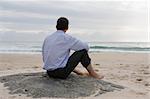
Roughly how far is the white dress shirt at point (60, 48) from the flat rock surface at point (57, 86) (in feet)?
1.14

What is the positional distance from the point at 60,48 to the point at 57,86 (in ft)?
2.45

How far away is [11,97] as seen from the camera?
6137mm

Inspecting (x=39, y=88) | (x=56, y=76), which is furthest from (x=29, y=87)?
(x=56, y=76)

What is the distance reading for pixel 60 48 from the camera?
6.73 m

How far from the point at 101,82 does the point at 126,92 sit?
2.09ft

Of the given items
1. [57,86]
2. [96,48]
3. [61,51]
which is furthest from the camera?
[96,48]

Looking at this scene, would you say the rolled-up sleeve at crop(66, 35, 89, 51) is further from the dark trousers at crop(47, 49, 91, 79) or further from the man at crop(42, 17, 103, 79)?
the dark trousers at crop(47, 49, 91, 79)

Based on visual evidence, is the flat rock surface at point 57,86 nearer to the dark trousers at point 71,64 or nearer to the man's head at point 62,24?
the dark trousers at point 71,64

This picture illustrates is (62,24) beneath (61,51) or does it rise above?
above

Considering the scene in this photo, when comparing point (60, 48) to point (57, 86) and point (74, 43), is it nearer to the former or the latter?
point (74, 43)

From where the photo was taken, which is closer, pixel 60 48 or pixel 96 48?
pixel 60 48

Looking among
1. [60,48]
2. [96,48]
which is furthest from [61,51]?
[96,48]

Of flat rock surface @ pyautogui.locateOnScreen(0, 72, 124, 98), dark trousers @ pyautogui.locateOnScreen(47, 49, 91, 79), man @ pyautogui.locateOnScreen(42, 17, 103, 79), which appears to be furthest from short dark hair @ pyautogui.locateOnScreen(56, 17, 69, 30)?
flat rock surface @ pyautogui.locateOnScreen(0, 72, 124, 98)

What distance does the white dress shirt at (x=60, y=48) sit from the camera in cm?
672
